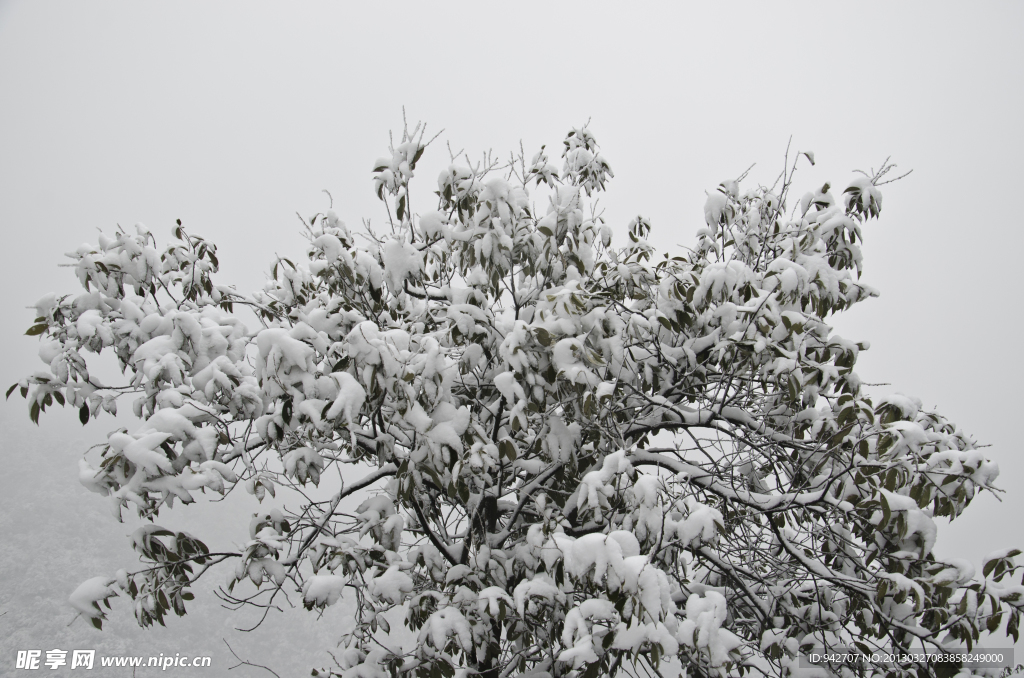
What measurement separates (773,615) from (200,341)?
→ 3.83 m

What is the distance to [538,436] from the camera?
2.83m

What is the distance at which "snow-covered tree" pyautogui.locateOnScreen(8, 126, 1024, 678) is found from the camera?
7.43 feet

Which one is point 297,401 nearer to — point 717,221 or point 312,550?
point 312,550

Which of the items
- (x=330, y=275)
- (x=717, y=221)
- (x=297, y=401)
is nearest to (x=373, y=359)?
(x=297, y=401)

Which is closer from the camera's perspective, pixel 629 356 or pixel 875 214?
pixel 629 356

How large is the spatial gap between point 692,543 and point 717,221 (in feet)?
8.44

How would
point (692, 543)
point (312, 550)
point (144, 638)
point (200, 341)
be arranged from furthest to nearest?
point (144, 638) → point (312, 550) → point (200, 341) → point (692, 543)

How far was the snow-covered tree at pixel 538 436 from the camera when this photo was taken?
7.43ft

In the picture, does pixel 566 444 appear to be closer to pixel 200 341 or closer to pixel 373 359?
pixel 373 359

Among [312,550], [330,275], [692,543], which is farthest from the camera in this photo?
[330,275]

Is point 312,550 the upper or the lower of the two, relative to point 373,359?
lower

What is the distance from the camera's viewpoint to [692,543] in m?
2.35

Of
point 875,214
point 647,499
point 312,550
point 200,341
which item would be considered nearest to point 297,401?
point 200,341

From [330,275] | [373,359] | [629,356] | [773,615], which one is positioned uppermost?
[330,275]
